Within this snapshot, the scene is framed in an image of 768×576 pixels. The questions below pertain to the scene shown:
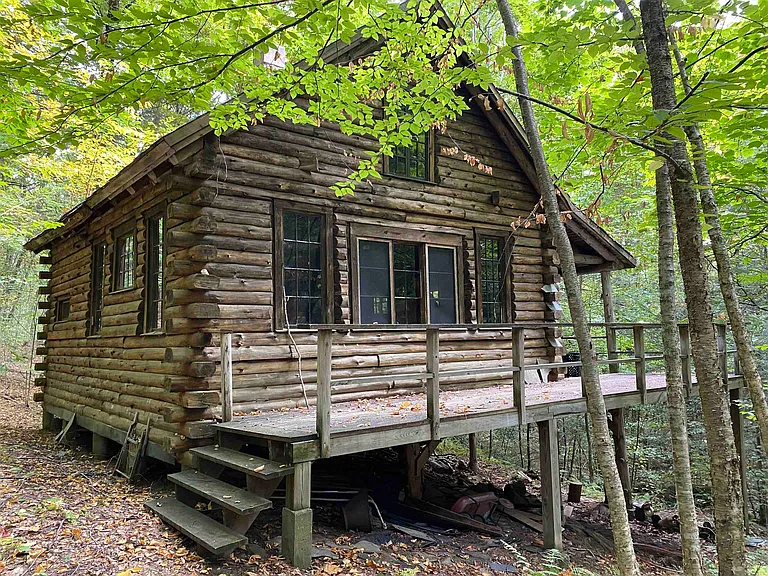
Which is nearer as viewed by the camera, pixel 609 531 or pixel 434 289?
pixel 609 531

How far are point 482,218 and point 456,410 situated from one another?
15.6 ft

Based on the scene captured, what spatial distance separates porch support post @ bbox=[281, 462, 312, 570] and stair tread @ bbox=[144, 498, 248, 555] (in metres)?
0.41

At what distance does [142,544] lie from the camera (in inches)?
201

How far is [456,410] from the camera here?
6871 mm

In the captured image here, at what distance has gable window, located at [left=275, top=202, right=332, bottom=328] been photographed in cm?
779

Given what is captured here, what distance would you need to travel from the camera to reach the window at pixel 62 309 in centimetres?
1241

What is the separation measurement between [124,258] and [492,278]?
22.4ft

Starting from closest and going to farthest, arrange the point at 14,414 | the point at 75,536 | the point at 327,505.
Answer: the point at 75,536 → the point at 327,505 → the point at 14,414

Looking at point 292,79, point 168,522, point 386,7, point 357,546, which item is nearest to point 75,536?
point 168,522

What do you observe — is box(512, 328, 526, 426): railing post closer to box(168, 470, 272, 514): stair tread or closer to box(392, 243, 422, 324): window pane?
box(392, 243, 422, 324): window pane

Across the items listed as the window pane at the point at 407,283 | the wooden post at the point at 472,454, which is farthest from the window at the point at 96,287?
the wooden post at the point at 472,454

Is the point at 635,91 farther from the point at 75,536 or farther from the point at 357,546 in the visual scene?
the point at 75,536

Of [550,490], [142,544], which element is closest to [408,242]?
[550,490]

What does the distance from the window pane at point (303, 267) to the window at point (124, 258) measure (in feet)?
9.04
